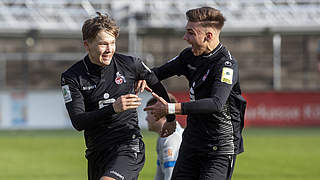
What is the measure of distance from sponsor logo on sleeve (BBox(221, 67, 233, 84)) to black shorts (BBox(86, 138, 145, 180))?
1001mm

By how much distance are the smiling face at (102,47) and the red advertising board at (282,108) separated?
19824 millimetres

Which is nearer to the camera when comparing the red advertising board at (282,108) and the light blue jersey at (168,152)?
the light blue jersey at (168,152)

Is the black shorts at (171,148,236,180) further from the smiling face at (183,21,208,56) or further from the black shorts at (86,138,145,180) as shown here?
the smiling face at (183,21,208,56)

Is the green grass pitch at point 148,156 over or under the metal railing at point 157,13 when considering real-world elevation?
under

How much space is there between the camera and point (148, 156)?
1644cm

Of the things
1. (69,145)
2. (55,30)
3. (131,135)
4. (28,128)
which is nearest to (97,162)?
(131,135)

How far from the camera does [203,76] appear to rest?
6336 mm

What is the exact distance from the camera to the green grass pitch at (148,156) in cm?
1330

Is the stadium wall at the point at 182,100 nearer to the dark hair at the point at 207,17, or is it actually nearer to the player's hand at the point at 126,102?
the dark hair at the point at 207,17

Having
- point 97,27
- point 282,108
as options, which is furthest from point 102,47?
point 282,108

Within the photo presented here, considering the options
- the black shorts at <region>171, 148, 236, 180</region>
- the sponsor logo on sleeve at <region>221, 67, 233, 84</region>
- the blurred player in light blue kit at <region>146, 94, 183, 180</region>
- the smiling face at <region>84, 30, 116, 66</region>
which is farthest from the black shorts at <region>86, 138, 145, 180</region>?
the blurred player in light blue kit at <region>146, 94, 183, 180</region>

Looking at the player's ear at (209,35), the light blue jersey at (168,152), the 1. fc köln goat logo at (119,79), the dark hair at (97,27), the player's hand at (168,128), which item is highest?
the dark hair at (97,27)

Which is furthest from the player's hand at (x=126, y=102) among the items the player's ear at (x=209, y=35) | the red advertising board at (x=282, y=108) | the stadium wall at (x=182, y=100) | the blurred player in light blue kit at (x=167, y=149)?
the red advertising board at (x=282, y=108)

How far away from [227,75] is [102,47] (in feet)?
3.80
